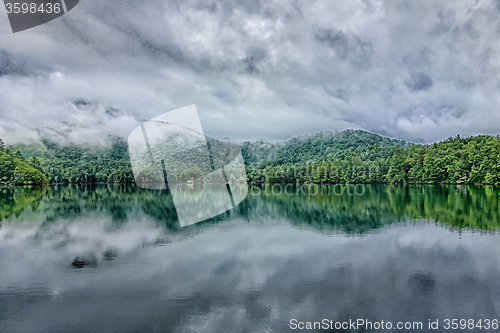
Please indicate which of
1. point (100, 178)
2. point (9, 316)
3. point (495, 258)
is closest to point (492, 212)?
point (495, 258)

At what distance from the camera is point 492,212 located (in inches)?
984

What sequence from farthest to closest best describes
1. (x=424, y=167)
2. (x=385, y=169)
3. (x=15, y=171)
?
1. (x=385, y=169)
2. (x=15, y=171)
3. (x=424, y=167)

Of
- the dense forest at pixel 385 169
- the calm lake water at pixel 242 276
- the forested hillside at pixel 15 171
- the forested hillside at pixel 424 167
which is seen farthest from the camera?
the forested hillside at pixel 15 171

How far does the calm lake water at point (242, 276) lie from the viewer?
27.1ft

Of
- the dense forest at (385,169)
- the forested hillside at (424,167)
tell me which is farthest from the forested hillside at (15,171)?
the forested hillside at (424,167)

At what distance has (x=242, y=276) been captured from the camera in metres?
11.3

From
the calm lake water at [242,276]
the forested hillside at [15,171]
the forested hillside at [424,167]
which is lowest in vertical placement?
the forested hillside at [424,167]

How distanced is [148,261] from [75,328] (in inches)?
219

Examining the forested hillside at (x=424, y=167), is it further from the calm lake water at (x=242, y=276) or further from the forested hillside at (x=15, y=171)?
the forested hillside at (x=15, y=171)

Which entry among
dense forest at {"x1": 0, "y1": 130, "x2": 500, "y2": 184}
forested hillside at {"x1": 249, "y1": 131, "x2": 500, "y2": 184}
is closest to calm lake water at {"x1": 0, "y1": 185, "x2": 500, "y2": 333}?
forested hillside at {"x1": 249, "y1": 131, "x2": 500, "y2": 184}

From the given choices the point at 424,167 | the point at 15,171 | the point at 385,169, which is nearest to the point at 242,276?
the point at 424,167

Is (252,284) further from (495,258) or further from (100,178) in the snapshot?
(100,178)

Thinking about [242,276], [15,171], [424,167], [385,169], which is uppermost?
[15,171]

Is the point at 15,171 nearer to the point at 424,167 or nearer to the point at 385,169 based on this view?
the point at 385,169
